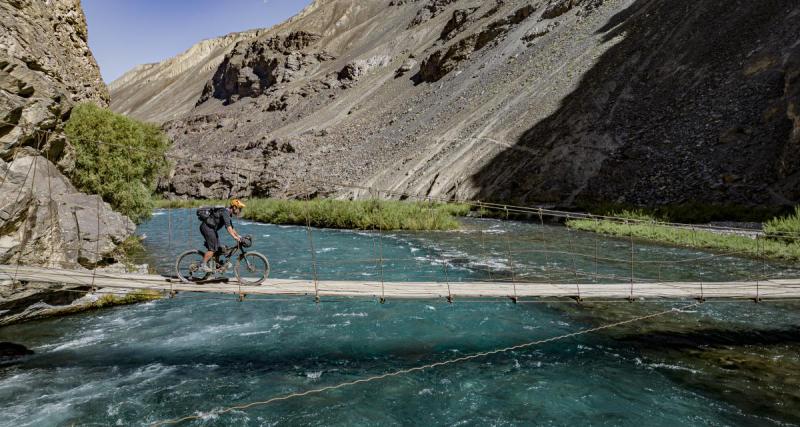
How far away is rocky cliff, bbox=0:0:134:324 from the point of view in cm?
1084

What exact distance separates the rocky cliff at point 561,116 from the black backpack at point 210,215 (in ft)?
23.3

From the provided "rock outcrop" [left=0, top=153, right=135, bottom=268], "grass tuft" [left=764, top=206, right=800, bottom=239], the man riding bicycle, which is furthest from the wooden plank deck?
"grass tuft" [left=764, top=206, right=800, bottom=239]

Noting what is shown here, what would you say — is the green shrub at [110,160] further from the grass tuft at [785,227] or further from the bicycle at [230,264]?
the grass tuft at [785,227]

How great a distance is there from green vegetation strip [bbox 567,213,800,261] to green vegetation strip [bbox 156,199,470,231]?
27.8 feet

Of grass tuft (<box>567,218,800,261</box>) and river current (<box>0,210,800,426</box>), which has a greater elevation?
grass tuft (<box>567,218,800,261</box>)

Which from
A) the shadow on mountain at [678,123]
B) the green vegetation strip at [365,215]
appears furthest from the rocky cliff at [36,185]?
the shadow on mountain at [678,123]

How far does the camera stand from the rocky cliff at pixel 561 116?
1120 inches

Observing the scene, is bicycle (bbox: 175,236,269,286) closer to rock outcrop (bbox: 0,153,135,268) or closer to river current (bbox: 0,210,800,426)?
river current (bbox: 0,210,800,426)

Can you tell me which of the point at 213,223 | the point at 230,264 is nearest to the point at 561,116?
the point at 230,264

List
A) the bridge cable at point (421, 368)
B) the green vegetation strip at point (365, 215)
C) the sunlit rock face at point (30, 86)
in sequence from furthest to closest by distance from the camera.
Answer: the green vegetation strip at point (365, 215) → the sunlit rock face at point (30, 86) → the bridge cable at point (421, 368)

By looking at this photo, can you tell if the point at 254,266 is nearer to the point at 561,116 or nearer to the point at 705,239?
the point at 705,239

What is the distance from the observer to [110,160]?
72.5ft

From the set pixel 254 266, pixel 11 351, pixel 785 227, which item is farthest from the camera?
pixel 785 227

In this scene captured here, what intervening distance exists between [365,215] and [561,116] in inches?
779
